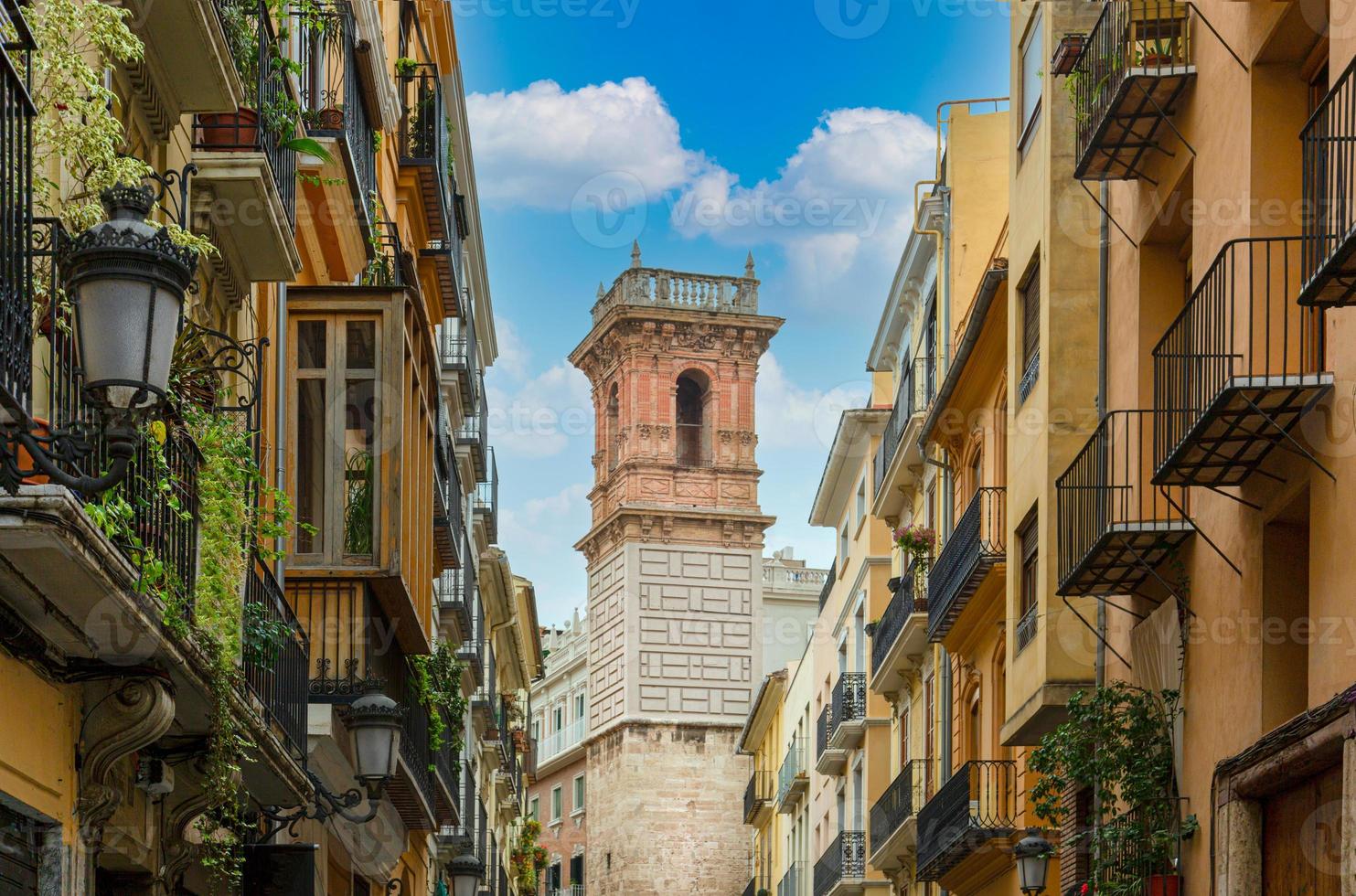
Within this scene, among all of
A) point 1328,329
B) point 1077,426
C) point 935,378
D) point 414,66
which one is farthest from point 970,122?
point 1328,329

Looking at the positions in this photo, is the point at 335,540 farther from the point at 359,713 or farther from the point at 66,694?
the point at 66,694

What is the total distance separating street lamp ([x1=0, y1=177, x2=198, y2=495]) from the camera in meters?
6.44

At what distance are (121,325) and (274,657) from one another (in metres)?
5.85

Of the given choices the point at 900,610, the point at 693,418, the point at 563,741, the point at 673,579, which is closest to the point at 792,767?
the point at 900,610

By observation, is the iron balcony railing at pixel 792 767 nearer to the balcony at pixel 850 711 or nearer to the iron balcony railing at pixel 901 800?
the balcony at pixel 850 711

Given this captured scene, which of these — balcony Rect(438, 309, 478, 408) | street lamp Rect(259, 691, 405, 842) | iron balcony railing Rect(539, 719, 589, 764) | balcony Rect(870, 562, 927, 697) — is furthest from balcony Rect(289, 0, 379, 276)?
iron balcony railing Rect(539, 719, 589, 764)

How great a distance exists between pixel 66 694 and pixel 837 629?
107 ft

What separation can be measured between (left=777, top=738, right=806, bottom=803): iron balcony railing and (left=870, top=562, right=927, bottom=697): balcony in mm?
13372

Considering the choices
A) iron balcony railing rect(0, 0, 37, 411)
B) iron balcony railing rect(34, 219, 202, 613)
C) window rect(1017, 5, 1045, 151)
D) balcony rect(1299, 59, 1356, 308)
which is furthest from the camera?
Result: window rect(1017, 5, 1045, 151)

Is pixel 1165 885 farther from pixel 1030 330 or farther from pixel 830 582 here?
pixel 830 582

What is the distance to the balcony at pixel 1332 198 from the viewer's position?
8.85m

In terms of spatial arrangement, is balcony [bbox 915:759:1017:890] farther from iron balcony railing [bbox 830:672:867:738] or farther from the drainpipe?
iron balcony railing [bbox 830:672:867:738]

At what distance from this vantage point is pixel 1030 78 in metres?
18.4

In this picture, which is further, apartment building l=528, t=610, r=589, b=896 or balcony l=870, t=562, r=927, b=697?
apartment building l=528, t=610, r=589, b=896
